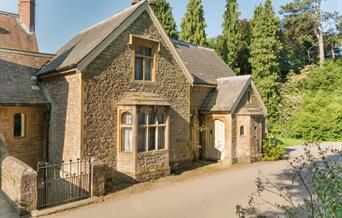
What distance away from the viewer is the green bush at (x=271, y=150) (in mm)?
18906

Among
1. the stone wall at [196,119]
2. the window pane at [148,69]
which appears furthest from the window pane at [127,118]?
the stone wall at [196,119]

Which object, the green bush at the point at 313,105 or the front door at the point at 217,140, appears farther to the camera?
the green bush at the point at 313,105

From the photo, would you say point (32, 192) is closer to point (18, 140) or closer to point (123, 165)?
point (123, 165)

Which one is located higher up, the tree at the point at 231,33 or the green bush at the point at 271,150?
the tree at the point at 231,33

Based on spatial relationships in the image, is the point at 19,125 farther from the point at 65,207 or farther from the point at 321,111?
the point at 321,111

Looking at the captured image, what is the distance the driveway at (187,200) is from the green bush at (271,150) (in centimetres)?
439

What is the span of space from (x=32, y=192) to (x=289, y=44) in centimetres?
4783

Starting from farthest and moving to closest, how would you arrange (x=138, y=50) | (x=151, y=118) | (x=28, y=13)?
(x=28, y=13)
(x=138, y=50)
(x=151, y=118)

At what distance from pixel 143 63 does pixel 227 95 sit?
6997 millimetres

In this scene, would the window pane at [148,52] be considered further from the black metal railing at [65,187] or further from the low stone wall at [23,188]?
the low stone wall at [23,188]

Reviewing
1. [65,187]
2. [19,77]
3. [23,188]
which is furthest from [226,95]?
[23,188]

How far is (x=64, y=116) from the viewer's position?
13.0 m

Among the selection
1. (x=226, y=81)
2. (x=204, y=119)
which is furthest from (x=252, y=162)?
(x=226, y=81)

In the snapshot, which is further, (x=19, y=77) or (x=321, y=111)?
(x=321, y=111)
